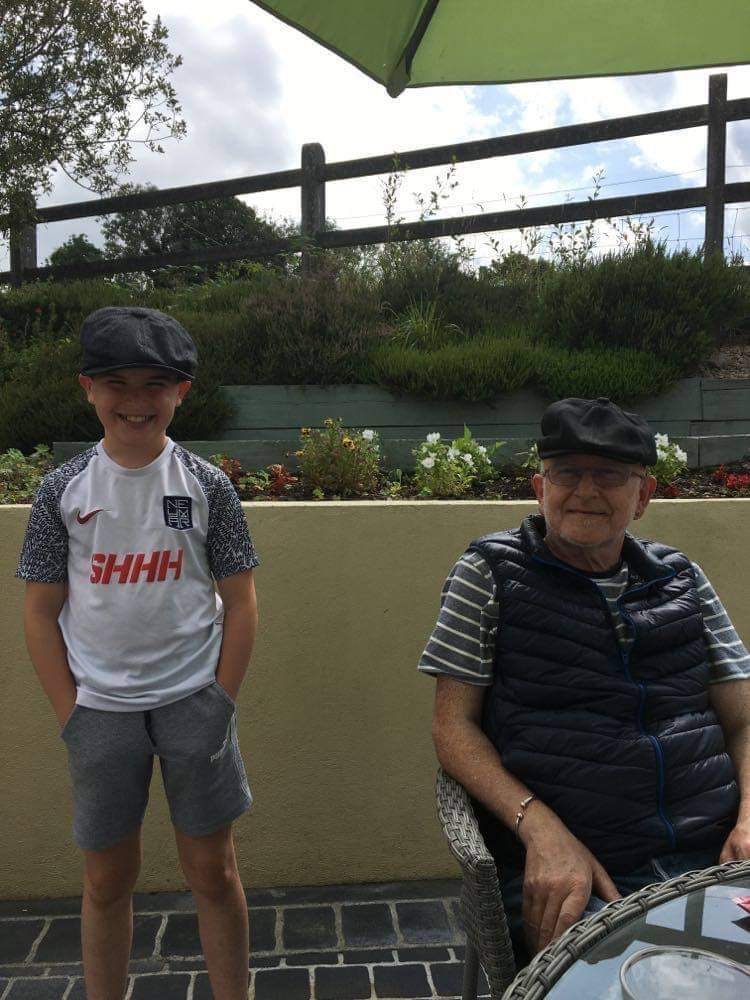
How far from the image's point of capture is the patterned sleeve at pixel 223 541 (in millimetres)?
2000

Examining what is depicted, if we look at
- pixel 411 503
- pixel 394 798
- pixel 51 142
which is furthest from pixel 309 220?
pixel 394 798

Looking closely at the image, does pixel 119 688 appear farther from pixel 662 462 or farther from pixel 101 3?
pixel 101 3

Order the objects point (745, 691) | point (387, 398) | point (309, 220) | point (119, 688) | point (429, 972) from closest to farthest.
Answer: point (119, 688) → point (745, 691) → point (429, 972) → point (387, 398) → point (309, 220)

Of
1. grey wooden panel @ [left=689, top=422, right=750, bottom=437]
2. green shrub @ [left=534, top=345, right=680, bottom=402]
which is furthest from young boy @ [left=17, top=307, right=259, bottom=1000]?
grey wooden panel @ [left=689, top=422, right=750, bottom=437]

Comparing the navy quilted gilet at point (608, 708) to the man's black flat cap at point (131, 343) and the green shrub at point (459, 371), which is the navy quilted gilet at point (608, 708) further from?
the green shrub at point (459, 371)

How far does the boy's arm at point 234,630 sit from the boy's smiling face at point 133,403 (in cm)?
38

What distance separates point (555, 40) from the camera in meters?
2.12

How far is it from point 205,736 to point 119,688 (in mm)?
227

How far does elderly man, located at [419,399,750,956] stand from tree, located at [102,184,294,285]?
15.4 m

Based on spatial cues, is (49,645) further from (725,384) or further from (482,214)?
(482,214)

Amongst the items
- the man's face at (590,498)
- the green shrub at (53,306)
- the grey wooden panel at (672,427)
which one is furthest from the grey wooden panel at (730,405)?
the green shrub at (53,306)

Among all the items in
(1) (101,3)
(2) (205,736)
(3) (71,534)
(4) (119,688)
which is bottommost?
(2) (205,736)

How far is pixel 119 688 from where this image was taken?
6.26 ft

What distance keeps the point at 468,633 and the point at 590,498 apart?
0.42 metres
